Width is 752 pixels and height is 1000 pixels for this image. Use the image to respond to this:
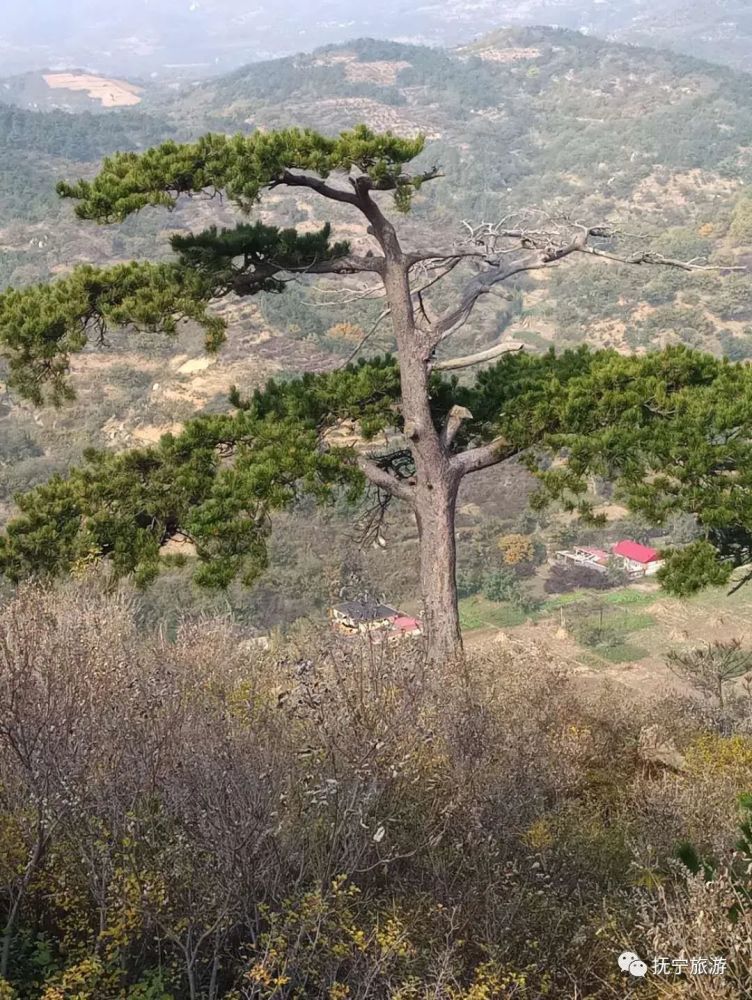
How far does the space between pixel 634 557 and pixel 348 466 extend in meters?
25.7

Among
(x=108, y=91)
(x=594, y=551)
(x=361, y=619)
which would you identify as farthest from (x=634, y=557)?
(x=108, y=91)

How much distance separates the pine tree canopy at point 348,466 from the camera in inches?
243

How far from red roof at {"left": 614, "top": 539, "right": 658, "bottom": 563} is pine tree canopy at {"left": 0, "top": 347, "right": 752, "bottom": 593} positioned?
964 inches

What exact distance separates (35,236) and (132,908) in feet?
208

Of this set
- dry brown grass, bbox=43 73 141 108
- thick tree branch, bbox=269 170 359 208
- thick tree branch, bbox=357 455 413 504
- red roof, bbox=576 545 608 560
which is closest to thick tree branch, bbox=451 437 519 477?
thick tree branch, bbox=357 455 413 504

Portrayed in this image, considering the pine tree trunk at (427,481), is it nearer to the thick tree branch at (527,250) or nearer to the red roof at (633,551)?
the thick tree branch at (527,250)

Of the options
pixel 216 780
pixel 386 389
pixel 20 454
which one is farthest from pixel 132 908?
pixel 20 454

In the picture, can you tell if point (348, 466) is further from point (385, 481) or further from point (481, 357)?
point (481, 357)

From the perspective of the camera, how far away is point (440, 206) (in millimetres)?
82500

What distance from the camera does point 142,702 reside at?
4227mm

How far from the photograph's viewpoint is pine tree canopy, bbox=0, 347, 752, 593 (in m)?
6.17

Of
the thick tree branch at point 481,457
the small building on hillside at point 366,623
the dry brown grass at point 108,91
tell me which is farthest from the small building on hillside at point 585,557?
the dry brown grass at point 108,91

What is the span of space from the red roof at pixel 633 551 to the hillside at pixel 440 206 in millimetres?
4508

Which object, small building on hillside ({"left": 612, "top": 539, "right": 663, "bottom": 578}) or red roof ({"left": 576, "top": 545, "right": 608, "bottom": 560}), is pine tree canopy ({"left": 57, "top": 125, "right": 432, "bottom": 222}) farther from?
red roof ({"left": 576, "top": 545, "right": 608, "bottom": 560})
